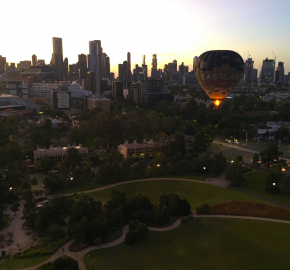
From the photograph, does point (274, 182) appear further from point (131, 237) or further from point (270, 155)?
point (131, 237)

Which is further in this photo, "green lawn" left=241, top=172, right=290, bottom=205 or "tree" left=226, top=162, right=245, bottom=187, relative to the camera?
"tree" left=226, top=162, right=245, bottom=187

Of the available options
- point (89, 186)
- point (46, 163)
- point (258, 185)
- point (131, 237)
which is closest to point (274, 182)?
point (258, 185)

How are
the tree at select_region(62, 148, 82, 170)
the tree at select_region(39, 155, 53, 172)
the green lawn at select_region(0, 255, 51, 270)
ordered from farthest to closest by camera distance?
1. the tree at select_region(39, 155, 53, 172)
2. the tree at select_region(62, 148, 82, 170)
3. the green lawn at select_region(0, 255, 51, 270)

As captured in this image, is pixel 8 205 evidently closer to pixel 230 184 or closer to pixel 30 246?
pixel 30 246

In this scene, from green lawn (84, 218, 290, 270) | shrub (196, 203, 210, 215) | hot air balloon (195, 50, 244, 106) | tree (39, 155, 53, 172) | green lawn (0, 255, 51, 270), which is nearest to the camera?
green lawn (0, 255, 51, 270)

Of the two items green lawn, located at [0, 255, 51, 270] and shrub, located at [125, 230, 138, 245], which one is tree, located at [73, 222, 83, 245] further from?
shrub, located at [125, 230, 138, 245]

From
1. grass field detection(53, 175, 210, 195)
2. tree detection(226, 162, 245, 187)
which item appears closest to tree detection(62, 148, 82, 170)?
grass field detection(53, 175, 210, 195)

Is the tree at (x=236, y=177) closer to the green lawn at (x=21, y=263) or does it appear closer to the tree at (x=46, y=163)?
the green lawn at (x=21, y=263)
